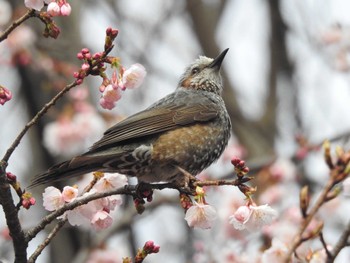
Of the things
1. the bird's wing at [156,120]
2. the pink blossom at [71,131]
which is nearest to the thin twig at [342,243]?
the bird's wing at [156,120]

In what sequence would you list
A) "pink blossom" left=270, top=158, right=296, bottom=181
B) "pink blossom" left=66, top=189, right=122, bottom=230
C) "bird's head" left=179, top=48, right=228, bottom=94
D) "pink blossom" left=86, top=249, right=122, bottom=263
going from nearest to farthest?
"pink blossom" left=66, top=189, right=122, bottom=230 < "bird's head" left=179, top=48, right=228, bottom=94 < "pink blossom" left=86, top=249, right=122, bottom=263 < "pink blossom" left=270, top=158, right=296, bottom=181

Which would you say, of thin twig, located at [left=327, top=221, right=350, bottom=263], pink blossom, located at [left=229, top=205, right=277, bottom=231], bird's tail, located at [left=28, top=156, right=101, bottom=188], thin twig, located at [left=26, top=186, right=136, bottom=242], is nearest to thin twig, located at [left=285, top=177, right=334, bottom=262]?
thin twig, located at [left=327, top=221, right=350, bottom=263]

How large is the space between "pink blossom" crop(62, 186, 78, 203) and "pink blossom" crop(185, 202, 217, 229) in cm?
49

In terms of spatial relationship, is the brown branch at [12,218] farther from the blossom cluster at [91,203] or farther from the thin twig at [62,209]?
the blossom cluster at [91,203]

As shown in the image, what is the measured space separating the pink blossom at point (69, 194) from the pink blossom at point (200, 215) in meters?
0.49

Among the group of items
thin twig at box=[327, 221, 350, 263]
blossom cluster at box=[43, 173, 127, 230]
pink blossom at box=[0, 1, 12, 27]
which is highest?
pink blossom at box=[0, 1, 12, 27]

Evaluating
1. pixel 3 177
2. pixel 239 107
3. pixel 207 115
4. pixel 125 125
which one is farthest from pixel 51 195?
pixel 239 107

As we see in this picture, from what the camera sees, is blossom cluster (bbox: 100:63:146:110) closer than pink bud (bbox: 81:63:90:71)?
No

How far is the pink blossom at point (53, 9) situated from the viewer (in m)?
2.69

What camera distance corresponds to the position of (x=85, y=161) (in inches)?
132

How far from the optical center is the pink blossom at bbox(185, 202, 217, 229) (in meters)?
2.84

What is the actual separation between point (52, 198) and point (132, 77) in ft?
2.09

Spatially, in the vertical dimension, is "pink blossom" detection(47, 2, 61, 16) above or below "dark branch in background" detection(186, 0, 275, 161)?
below

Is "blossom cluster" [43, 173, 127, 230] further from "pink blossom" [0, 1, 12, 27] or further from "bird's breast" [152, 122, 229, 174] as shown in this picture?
"pink blossom" [0, 1, 12, 27]
